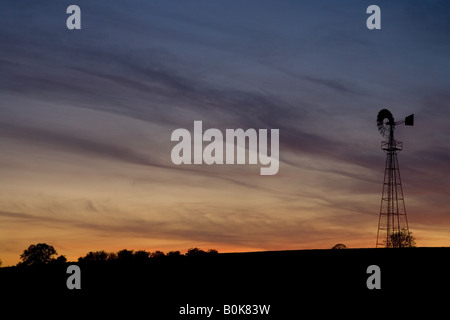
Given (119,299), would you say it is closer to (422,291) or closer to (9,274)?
(9,274)

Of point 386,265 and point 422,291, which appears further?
point 386,265

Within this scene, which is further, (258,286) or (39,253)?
(39,253)

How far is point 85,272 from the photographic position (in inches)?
1423

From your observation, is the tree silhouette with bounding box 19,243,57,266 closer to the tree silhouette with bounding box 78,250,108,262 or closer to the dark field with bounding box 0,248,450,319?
the tree silhouette with bounding box 78,250,108,262

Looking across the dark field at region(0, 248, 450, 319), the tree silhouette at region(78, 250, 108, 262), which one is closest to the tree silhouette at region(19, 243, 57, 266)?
the tree silhouette at region(78, 250, 108, 262)

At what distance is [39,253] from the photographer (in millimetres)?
136250

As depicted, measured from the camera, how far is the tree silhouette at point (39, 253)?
135 meters

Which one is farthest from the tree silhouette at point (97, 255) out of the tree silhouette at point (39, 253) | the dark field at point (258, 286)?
the dark field at point (258, 286)

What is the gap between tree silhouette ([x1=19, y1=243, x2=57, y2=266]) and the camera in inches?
5300

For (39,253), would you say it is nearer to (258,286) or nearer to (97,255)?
(97,255)

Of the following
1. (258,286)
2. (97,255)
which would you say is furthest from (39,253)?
(258,286)

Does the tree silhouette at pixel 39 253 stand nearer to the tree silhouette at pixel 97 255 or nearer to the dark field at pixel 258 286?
the tree silhouette at pixel 97 255
